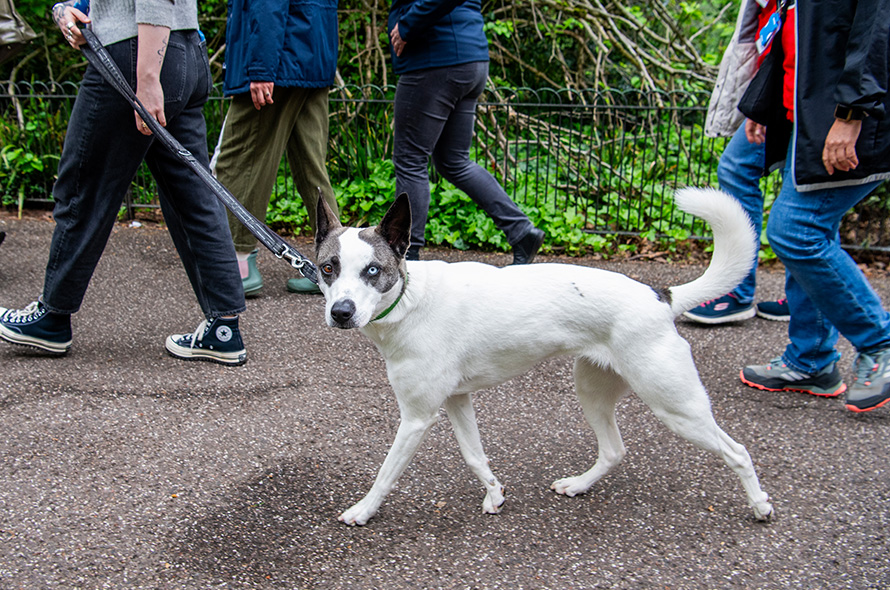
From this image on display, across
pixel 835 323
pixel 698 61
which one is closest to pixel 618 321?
pixel 835 323

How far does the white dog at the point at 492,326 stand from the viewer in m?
2.47

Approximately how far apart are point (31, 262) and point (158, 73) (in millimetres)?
3039

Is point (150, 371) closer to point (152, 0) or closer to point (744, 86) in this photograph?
point (152, 0)

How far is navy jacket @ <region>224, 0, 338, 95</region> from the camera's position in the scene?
4262 millimetres

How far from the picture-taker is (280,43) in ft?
14.1

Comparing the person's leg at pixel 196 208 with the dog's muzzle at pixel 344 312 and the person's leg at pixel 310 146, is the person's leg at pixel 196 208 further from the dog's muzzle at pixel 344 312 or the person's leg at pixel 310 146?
the dog's muzzle at pixel 344 312

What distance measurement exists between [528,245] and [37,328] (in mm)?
2982

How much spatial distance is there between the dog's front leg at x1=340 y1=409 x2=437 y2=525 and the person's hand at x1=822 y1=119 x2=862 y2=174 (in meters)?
1.92

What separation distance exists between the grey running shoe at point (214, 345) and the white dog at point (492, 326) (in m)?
1.50

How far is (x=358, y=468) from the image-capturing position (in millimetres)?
3041

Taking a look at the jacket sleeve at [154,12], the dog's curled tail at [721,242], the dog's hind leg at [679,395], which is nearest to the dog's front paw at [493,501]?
the dog's hind leg at [679,395]

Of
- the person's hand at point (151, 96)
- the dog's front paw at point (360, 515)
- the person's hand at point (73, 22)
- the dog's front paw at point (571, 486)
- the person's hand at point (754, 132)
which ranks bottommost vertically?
the dog's front paw at point (571, 486)

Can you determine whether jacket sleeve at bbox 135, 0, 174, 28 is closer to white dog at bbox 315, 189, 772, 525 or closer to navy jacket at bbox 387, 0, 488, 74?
white dog at bbox 315, 189, 772, 525

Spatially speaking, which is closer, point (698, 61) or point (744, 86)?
point (744, 86)
